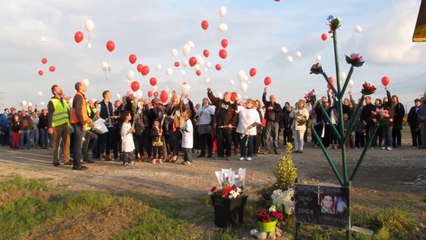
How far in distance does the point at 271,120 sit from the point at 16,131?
1226 cm

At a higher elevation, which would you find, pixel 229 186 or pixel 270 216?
pixel 229 186

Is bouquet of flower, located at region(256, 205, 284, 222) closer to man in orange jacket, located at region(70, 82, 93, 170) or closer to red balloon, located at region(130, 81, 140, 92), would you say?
man in orange jacket, located at region(70, 82, 93, 170)

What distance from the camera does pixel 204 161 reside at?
12.0 m

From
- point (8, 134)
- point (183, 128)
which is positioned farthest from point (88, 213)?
point (8, 134)

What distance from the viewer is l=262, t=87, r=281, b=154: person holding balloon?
13984mm

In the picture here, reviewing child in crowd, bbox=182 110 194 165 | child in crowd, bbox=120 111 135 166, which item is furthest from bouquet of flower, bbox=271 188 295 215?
child in crowd, bbox=120 111 135 166

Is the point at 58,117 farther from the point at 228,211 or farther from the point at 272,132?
the point at 272,132

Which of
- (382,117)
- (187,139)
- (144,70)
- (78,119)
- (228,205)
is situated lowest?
(228,205)

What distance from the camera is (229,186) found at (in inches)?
228

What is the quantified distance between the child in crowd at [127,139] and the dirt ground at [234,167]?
1.12 feet

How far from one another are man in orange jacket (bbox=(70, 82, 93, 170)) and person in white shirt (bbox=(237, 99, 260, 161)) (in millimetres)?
4416

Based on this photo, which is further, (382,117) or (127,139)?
(127,139)

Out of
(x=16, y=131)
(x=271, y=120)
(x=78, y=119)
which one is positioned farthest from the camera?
(x=16, y=131)

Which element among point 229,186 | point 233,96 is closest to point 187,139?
point 233,96
